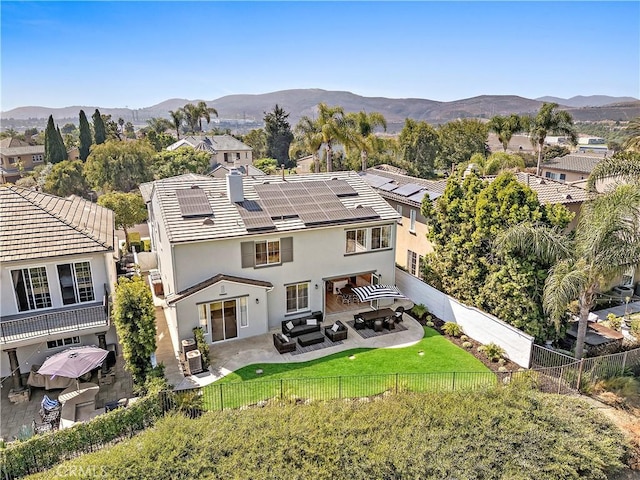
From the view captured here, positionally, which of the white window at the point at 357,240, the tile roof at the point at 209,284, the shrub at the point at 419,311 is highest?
the white window at the point at 357,240

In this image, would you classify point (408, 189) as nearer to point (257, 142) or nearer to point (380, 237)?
point (380, 237)

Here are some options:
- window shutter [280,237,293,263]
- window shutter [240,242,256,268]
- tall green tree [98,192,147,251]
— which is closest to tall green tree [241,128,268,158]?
tall green tree [98,192,147,251]

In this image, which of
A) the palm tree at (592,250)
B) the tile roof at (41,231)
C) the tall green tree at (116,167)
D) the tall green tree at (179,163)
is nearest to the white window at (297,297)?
the tile roof at (41,231)

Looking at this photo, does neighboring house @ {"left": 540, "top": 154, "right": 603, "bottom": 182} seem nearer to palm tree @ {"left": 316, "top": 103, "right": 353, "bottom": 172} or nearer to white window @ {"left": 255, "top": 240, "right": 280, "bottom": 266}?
palm tree @ {"left": 316, "top": 103, "right": 353, "bottom": 172}

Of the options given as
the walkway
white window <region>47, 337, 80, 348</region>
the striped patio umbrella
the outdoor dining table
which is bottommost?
the walkway

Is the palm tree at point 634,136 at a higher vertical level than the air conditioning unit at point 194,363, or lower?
higher

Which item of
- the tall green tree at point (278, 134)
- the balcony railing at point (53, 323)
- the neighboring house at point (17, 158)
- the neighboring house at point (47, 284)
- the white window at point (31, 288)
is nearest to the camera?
the balcony railing at point (53, 323)

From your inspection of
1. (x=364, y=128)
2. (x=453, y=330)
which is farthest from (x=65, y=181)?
(x=453, y=330)

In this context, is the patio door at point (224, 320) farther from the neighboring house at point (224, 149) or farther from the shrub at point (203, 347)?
the neighboring house at point (224, 149)
